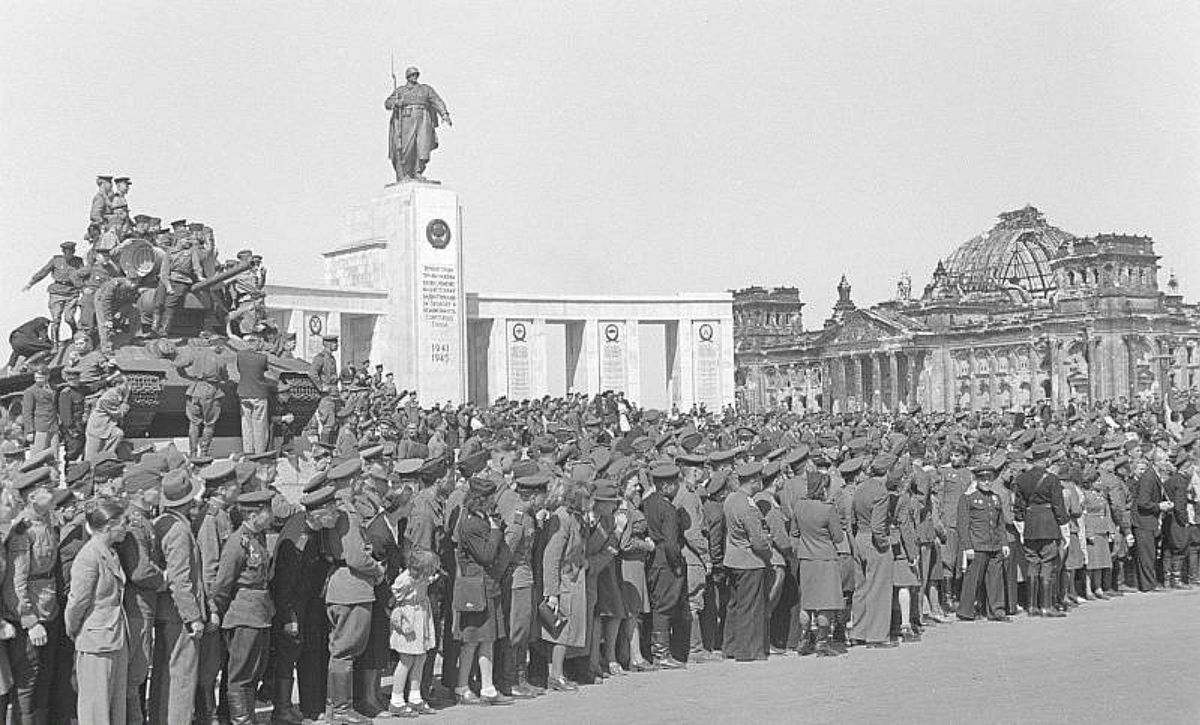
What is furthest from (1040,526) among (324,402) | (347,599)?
(324,402)

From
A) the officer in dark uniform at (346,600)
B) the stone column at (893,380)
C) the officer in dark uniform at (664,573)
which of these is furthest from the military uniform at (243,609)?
the stone column at (893,380)

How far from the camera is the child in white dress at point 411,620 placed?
1058 cm

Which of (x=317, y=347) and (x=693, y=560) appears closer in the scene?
(x=693, y=560)

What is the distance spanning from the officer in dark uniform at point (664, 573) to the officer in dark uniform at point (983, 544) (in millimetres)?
3794

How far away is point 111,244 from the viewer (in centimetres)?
2159

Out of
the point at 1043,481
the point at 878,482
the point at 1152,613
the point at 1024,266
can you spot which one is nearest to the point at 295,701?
the point at 878,482

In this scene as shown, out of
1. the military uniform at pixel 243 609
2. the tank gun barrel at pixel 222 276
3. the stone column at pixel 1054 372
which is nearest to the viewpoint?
the military uniform at pixel 243 609

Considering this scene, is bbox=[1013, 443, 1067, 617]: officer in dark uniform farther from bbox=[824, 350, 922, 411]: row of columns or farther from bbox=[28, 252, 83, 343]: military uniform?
bbox=[824, 350, 922, 411]: row of columns

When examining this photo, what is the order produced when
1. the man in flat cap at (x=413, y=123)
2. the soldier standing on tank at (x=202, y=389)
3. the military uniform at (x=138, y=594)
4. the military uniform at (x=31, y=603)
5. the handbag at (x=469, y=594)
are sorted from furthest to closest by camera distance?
1. the man in flat cap at (x=413, y=123)
2. the soldier standing on tank at (x=202, y=389)
3. the handbag at (x=469, y=594)
4. the military uniform at (x=138, y=594)
5. the military uniform at (x=31, y=603)

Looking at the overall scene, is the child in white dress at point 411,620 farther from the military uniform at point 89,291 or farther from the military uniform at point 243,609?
the military uniform at point 89,291

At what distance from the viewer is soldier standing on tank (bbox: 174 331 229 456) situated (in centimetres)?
2028

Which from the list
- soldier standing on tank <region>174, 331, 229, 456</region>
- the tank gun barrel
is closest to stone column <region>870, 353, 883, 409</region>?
the tank gun barrel

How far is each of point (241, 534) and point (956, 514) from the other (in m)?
8.34

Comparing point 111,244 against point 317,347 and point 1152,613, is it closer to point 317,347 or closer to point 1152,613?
point 1152,613
